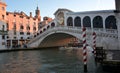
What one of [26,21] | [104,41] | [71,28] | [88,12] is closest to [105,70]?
[104,41]

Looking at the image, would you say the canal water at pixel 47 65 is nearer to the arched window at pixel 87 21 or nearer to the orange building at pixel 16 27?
the arched window at pixel 87 21

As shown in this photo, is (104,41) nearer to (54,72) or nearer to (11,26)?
(54,72)

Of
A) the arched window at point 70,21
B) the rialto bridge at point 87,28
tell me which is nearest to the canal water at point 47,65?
the rialto bridge at point 87,28

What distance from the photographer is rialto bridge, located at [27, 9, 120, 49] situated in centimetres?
2077

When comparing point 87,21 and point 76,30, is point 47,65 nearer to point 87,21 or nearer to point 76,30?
point 76,30

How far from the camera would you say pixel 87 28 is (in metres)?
24.1

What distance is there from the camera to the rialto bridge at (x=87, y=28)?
68.1ft

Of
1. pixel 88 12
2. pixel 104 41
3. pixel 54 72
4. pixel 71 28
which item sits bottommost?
pixel 54 72

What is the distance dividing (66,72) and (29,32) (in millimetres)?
34214

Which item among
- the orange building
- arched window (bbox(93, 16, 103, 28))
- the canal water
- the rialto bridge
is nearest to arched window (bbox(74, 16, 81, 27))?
the rialto bridge

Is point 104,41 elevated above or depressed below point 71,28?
below

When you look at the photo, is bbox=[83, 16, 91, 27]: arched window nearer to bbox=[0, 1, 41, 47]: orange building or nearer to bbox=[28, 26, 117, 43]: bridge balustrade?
bbox=[28, 26, 117, 43]: bridge balustrade

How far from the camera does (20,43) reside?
40531mm

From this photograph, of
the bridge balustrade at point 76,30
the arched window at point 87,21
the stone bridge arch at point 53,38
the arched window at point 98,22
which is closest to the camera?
the bridge balustrade at point 76,30
